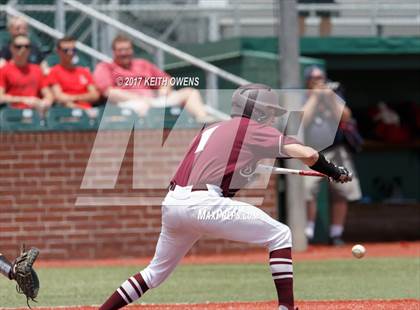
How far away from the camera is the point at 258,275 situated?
12.1 metres

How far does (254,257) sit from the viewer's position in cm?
1423

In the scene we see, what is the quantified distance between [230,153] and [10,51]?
734cm

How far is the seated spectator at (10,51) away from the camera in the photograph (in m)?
14.0

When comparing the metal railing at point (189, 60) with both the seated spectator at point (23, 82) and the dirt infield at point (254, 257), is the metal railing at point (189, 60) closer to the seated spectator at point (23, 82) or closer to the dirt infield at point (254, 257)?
the seated spectator at point (23, 82)

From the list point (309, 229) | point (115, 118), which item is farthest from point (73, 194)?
point (309, 229)

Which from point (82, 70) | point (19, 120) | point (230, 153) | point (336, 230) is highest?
point (230, 153)

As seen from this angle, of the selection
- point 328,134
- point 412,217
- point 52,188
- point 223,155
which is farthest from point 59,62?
point 223,155

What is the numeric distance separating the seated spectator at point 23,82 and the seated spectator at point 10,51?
15 cm

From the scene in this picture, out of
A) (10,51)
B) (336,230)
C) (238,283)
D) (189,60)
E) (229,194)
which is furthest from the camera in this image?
(336,230)

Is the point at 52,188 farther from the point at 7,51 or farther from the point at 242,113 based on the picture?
the point at 242,113

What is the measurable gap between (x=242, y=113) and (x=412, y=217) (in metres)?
10.3

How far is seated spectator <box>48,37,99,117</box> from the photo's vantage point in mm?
14094
